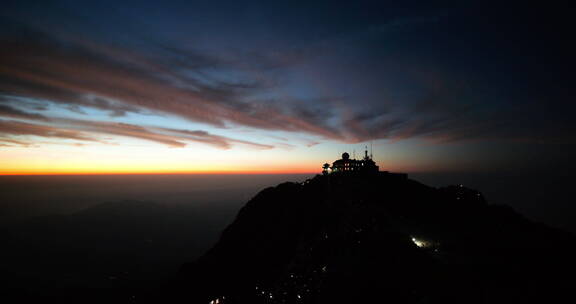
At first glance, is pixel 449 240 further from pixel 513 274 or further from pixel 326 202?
pixel 326 202

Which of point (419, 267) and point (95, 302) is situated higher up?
point (419, 267)

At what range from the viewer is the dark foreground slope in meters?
20.5

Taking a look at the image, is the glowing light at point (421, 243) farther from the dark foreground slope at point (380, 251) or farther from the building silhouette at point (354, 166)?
the building silhouette at point (354, 166)

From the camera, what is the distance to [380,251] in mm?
24672

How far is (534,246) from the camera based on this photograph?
32.0 m

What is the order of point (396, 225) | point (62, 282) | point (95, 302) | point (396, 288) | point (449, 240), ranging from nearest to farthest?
point (396, 288) < point (449, 240) < point (396, 225) < point (95, 302) < point (62, 282)

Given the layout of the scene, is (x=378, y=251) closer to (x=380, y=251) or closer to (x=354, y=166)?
(x=380, y=251)

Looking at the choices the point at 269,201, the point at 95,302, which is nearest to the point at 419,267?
the point at 269,201

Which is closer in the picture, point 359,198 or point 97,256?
point 359,198

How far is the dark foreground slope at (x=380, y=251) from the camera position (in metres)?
20.5

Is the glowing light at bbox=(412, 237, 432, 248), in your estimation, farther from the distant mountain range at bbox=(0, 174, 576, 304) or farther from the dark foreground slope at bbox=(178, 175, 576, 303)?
the distant mountain range at bbox=(0, 174, 576, 304)

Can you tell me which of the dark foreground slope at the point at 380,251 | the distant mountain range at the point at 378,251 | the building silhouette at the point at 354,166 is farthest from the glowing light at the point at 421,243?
the building silhouette at the point at 354,166

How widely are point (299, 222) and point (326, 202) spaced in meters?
7.00

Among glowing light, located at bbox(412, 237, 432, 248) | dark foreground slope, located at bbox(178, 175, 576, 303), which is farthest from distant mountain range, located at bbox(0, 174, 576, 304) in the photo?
glowing light, located at bbox(412, 237, 432, 248)
